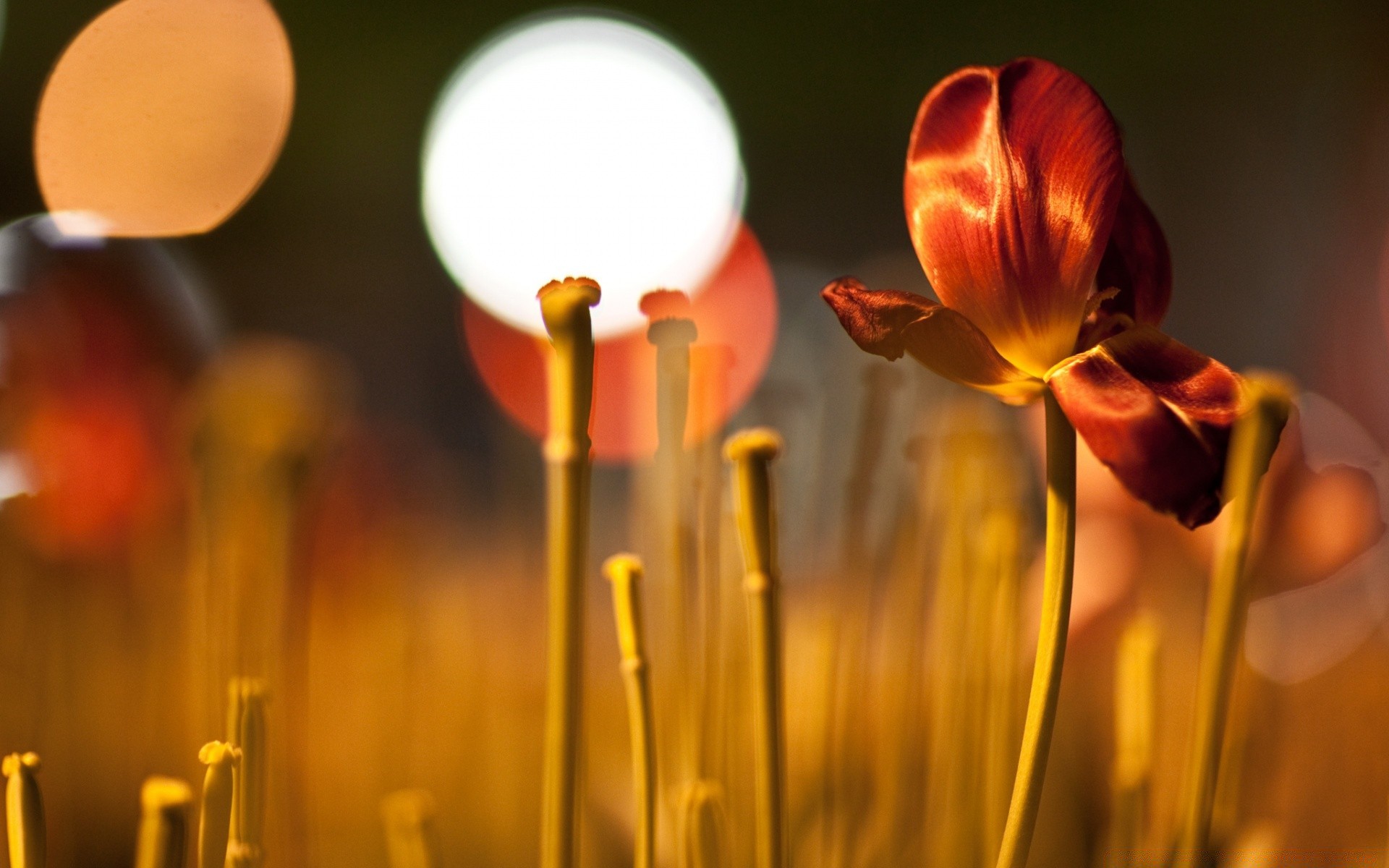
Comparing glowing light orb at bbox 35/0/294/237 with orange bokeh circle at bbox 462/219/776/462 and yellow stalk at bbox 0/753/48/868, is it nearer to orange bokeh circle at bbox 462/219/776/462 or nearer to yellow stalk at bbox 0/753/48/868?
yellow stalk at bbox 0/753/48/868

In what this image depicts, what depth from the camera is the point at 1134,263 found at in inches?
6.4

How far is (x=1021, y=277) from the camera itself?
153 mm

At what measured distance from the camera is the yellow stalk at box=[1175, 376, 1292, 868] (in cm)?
13

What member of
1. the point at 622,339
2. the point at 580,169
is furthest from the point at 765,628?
the point at 580,169

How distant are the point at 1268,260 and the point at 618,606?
2.12m

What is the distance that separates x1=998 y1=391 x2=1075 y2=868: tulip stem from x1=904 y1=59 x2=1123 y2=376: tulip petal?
20 millimetres

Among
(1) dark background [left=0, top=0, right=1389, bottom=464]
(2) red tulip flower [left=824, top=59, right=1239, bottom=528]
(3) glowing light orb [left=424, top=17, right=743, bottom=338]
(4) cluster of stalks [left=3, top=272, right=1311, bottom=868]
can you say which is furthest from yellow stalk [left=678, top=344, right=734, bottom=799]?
(3) glowing light orb [left=424, top=17, right=743, bottom=338]

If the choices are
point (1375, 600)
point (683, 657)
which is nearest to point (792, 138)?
point (1375, 600)

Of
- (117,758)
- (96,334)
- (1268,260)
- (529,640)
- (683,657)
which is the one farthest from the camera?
(1268,260)

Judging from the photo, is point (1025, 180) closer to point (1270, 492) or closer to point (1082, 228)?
point (1082, 228)

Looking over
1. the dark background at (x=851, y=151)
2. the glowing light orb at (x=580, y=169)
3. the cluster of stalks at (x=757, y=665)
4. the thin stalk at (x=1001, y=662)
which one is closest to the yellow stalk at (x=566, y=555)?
the cluster of stalks at (x=757, y=665)

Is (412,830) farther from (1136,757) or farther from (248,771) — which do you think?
(1136,757)

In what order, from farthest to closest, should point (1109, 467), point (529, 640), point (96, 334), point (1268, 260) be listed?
1. point (1268, 260)
2. point (529, 640)
3. point (96, 334)
4. point (1109, 467)

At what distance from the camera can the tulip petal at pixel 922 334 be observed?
145 mm
